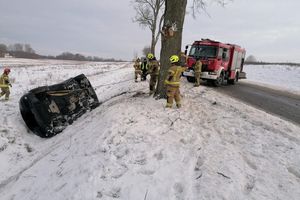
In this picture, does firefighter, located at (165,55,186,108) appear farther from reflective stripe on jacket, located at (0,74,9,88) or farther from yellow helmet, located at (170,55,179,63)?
reflective stripe on jacket, located at (0,74,9,88)

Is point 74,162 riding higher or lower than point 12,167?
higher

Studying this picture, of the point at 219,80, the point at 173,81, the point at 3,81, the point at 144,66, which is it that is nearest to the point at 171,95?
the point at 173,81

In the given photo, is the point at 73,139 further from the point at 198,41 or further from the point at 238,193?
the point at 198,41

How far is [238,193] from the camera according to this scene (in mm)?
3914

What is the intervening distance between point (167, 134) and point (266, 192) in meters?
2.19

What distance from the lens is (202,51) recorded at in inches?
615

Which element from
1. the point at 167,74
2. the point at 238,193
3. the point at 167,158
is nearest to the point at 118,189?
the point at 167,158

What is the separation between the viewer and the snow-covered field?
4.02 meters

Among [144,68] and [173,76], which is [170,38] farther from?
[144,68]

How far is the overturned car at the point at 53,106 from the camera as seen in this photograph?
759 centimetres

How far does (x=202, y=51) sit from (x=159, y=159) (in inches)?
475

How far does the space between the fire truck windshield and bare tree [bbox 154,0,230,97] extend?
7598 mm

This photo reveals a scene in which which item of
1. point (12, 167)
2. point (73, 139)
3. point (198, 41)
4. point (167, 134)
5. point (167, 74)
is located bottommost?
point (12, 167)

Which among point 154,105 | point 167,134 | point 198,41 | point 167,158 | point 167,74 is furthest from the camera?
point 198,41
